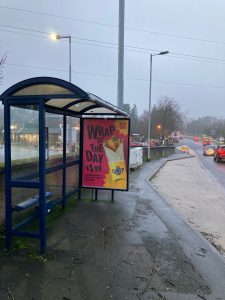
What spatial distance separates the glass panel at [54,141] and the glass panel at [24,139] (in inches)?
32.2

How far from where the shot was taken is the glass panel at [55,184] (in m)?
6.92

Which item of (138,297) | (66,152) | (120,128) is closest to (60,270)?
(138,297)

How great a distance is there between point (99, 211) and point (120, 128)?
209cm

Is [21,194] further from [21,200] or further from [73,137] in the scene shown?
[73,137]

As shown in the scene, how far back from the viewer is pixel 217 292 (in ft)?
12.5

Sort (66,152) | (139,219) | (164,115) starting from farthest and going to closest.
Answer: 1. (164,115)
2. (66,152)
3. (139,219)

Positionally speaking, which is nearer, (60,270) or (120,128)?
(60,270)

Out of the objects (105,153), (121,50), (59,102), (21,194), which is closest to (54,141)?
(59,102)

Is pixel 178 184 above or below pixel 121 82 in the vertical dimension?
below

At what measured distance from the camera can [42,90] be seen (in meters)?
4.80

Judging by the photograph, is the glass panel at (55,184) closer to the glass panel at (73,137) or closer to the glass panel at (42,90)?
the glass panel at (73,137)

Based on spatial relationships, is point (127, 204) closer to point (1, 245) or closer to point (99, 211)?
point (99, 211)

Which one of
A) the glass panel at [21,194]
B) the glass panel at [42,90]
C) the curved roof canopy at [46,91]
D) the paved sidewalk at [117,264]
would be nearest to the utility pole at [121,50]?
the paved sidewalk at [117,264]

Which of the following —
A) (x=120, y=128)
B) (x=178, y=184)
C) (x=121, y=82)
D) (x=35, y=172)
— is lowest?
(x=178, y=184)
